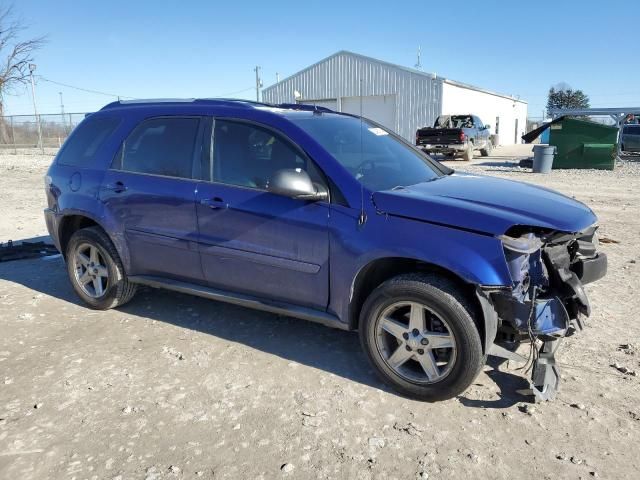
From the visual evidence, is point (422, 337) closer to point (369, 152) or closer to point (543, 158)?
point (369, 152)

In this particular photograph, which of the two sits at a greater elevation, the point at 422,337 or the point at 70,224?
the point at 70,224

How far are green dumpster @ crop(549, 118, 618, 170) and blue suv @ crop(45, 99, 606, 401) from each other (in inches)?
645

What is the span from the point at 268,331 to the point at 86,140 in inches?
99.8

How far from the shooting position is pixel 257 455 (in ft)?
9.10

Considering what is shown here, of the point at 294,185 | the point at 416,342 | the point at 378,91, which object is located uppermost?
the point at 378,91

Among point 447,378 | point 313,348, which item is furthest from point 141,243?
point 447,378

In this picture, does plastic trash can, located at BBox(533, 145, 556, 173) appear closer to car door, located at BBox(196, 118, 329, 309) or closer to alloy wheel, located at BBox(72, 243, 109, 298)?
car door, located at BBox(196, 118, 329, 309)

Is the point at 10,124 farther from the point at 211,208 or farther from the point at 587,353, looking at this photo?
the point at 587,353

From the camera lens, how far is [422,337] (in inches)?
126

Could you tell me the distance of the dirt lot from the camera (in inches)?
106

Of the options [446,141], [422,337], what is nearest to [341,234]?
[422,337]

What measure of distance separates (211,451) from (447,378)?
1452 millimetres

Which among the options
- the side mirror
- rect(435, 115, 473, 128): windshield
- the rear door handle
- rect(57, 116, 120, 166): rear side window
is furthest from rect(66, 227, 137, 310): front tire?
rect(435, 115, 473, 128): windshield

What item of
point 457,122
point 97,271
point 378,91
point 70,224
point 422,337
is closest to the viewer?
point 422,337
